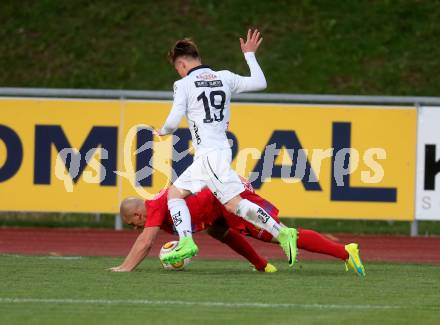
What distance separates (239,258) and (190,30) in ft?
35.1

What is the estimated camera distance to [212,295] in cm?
850

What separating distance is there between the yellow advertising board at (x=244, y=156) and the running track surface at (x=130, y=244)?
0.36 meters

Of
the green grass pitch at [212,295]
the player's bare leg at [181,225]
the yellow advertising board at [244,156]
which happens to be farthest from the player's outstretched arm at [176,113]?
the yellow advertising board at [244,156]

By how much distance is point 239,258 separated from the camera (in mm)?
12906

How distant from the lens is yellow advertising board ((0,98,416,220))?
15.5 meters

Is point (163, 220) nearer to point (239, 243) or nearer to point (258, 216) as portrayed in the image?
point (239, 243)

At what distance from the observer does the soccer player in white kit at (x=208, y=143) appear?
385 inches

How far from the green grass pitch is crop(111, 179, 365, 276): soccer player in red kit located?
0.59 feet

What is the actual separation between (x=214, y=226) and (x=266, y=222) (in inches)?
28.5

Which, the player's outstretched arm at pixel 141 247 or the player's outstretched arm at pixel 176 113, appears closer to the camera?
the player's outstretched arm at pixel 176 113

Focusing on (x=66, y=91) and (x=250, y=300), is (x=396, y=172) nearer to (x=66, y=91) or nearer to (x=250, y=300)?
(x=66, y=91)

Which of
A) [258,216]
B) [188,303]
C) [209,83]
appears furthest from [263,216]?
[188,303]

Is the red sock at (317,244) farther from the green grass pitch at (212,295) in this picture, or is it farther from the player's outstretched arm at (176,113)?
the player's outstretched arm at (176,113)

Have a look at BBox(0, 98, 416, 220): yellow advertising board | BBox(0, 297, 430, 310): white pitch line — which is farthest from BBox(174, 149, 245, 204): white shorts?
BBox(0, 98, 416, 220): yellow advertising board
